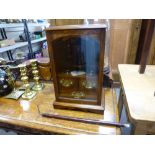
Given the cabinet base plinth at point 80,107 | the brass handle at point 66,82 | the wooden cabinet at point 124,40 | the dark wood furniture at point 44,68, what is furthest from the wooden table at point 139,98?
the wooden cabinet at point 124,40

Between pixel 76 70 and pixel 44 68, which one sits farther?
pixel 44 68

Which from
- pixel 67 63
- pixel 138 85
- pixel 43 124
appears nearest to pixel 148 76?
pixel 138 85

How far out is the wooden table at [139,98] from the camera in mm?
534

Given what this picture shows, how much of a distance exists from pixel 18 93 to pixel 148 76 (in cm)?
80

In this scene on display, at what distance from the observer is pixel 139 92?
26.8 inches

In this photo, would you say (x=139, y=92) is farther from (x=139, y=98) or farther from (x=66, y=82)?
(x=66, y=82)

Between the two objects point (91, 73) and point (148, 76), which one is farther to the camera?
point (148, 76)

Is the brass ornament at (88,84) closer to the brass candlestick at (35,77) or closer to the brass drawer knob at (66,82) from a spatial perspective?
the brass drawer knob at (66,82)

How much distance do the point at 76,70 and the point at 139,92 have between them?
0.33 meters

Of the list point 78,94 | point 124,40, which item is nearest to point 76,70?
point 78,94
